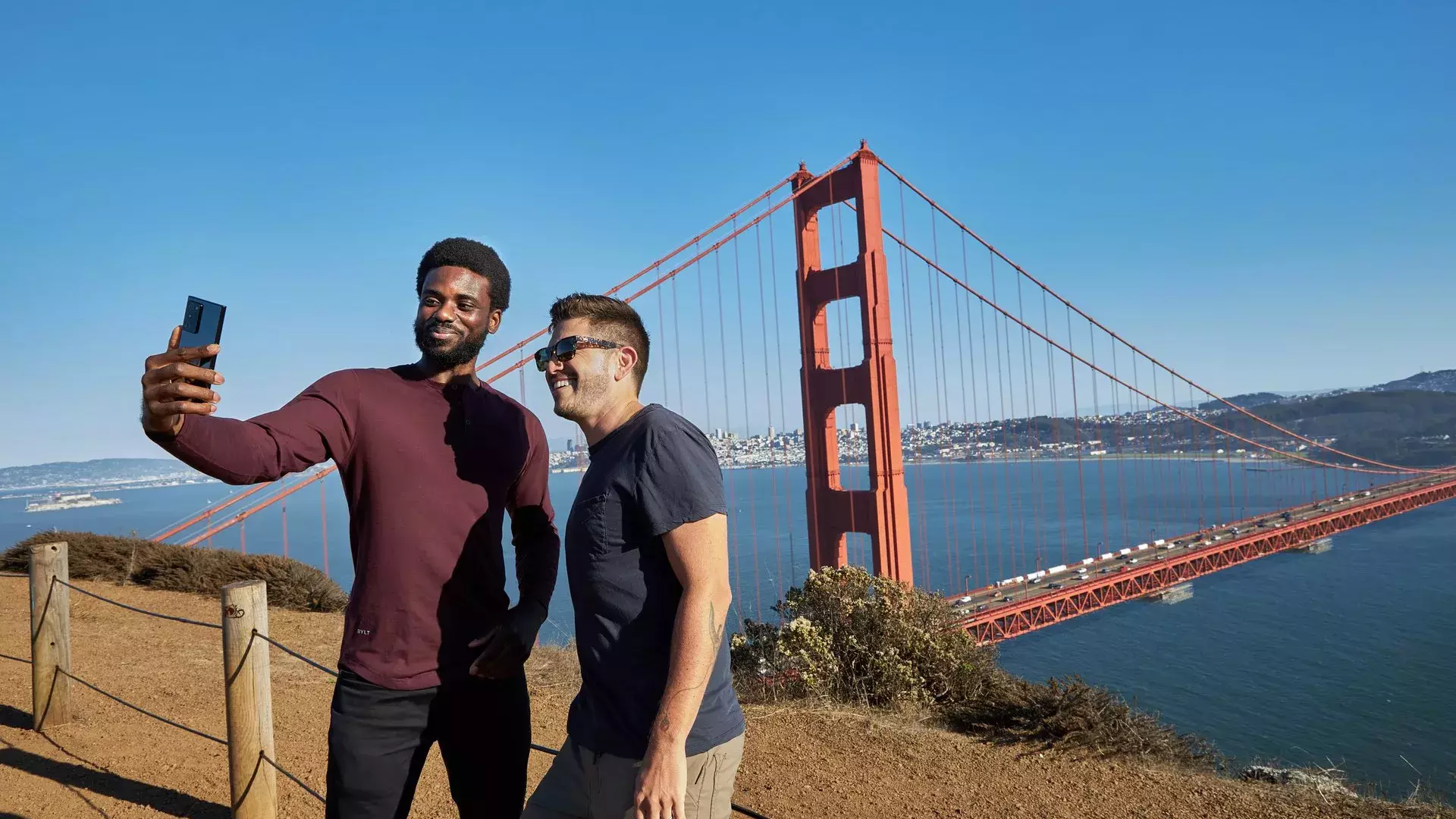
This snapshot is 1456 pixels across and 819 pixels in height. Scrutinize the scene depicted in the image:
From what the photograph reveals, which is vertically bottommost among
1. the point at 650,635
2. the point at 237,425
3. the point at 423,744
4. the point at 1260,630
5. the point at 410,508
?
the point at 1260,630

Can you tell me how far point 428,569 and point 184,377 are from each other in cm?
64

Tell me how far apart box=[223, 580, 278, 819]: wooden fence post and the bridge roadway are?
9999 millimetres

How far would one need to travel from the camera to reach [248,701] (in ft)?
8.55

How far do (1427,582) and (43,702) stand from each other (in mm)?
44604

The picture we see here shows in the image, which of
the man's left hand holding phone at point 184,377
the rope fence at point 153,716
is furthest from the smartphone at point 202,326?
the rope fence at point 153,716

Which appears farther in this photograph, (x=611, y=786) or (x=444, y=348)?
(x=444, y=348)

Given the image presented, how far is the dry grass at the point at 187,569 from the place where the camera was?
341 inches

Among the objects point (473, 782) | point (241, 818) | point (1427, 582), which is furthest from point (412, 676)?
point (1427, 582)

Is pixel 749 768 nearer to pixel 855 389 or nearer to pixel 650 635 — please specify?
pixel 650 635

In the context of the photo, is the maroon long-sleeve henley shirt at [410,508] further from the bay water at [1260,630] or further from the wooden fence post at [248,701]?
the bay water at [1260,630]

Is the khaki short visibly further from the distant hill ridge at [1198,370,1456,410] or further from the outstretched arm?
the distant hill ridge at [1198,370,1456,410]

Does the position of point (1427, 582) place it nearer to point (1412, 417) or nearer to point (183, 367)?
point (183, 367)

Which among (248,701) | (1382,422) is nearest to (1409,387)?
(1382,422)

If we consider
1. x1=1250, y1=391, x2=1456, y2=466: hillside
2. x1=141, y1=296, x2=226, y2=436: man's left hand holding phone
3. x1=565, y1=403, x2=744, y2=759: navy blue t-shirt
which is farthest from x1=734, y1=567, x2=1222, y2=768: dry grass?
x1=1250, y1=391, x2=1456, y2=466: hillside
